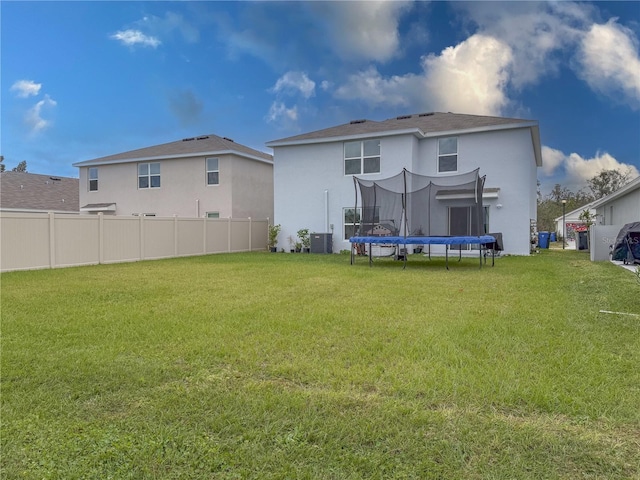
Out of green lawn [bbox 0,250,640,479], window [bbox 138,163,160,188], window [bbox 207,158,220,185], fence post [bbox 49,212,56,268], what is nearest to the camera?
green lawn [bbox 0,250,640,479]

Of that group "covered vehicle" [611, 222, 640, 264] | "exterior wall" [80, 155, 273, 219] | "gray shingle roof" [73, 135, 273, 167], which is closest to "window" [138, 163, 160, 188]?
"exterior wall" [80, 155, 273, 219]

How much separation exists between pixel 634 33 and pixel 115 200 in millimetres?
22502

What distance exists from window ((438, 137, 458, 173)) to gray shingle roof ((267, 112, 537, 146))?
1.55 ft

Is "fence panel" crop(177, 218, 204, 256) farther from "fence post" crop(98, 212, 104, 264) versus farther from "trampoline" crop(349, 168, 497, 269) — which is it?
"trampoline" crop(349, 168, 497, 269)

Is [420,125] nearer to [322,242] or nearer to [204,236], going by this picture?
[322,242]

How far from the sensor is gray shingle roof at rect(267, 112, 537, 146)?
1435cm

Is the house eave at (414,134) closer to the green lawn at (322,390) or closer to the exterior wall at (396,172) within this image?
the exterior wall at (396,172)

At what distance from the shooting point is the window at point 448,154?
15.0 meters

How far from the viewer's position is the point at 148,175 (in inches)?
774

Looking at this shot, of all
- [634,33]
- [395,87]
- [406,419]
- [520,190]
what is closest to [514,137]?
[520,190]

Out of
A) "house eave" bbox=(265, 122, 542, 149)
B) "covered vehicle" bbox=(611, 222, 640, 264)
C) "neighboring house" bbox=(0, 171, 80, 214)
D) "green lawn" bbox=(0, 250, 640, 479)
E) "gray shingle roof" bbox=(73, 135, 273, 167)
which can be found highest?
"gray shingle roof" bbox=(73, 135, 273, 167)

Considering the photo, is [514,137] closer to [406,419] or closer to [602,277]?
[602,277]

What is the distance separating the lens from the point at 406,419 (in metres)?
2.32

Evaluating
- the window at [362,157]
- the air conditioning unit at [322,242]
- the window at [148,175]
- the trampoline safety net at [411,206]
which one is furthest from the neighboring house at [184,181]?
the trampoline safety net at [411,206]
